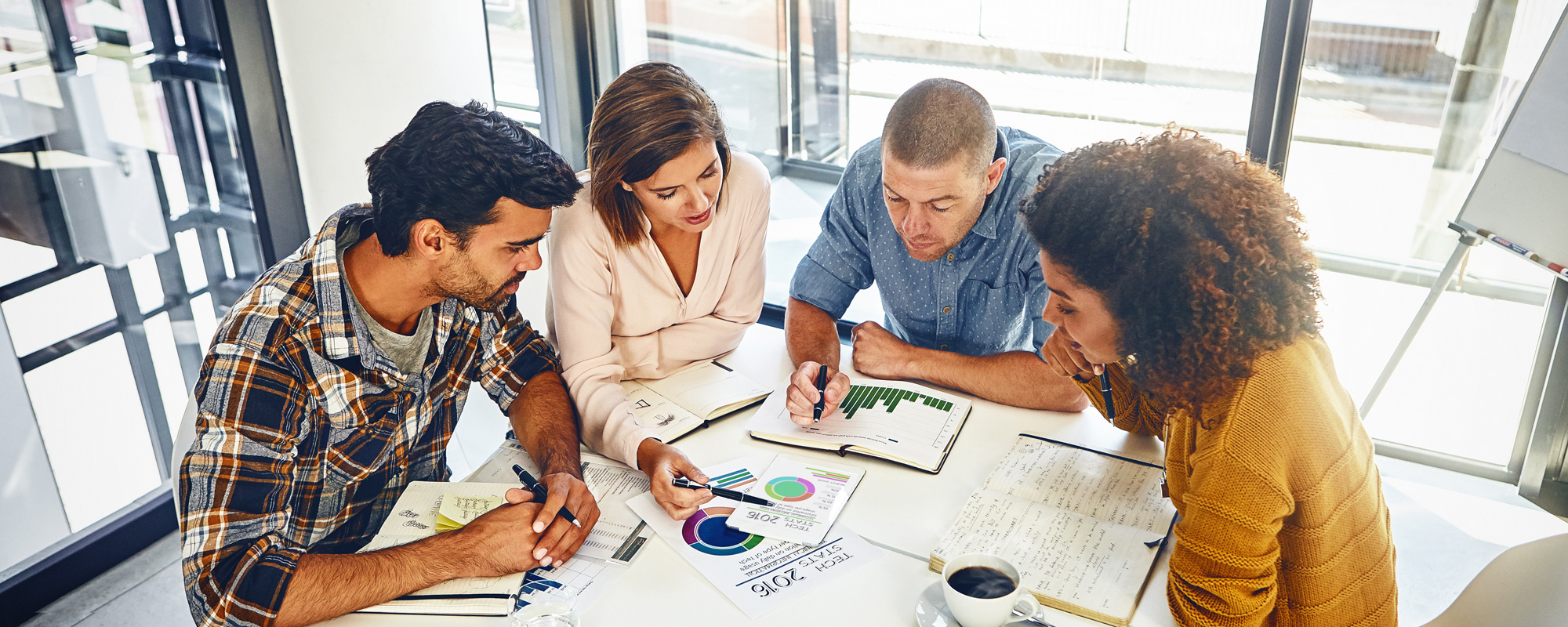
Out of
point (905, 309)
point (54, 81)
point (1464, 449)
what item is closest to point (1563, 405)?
point (1464, 449)

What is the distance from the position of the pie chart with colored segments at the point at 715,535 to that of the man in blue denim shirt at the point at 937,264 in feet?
0.98

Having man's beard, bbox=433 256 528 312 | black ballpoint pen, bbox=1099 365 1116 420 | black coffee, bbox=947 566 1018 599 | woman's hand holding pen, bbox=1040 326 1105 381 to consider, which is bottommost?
black coffee, bbox=947 566 1018 599

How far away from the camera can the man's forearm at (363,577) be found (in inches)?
50.2

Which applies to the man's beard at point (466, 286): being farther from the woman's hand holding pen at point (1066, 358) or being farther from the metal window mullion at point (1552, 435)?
the metal window mullion at point (1552, 435)

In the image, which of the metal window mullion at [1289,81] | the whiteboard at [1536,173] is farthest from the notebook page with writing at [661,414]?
the whiteboard at [1536,173]

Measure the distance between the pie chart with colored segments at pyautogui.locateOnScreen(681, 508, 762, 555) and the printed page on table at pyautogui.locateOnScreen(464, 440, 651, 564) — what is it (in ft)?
0.23

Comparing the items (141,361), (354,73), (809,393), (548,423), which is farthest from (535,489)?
(141,361)

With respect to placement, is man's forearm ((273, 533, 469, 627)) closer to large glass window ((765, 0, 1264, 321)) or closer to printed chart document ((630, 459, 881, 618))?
printed chart document ((630, 459, 881, 618))

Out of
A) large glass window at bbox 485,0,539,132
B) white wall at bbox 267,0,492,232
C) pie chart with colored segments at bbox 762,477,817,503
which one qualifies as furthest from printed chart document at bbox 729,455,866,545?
large glass window at bbox 485,0,539,132

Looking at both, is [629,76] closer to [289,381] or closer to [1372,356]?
[289,381]

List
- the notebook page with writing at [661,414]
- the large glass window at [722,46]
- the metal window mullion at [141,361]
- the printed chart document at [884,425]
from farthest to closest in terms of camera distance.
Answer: the large glass window at [722,46], the metal window mullion at [141,361], the notebook page with writing at [661,414], the printed chart document at [884,425]

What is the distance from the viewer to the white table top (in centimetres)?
127

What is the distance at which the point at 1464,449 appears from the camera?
2859 millimetres

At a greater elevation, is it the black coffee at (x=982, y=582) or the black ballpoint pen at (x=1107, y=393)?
the black ballpoint pen at (x=1107, y=393)
